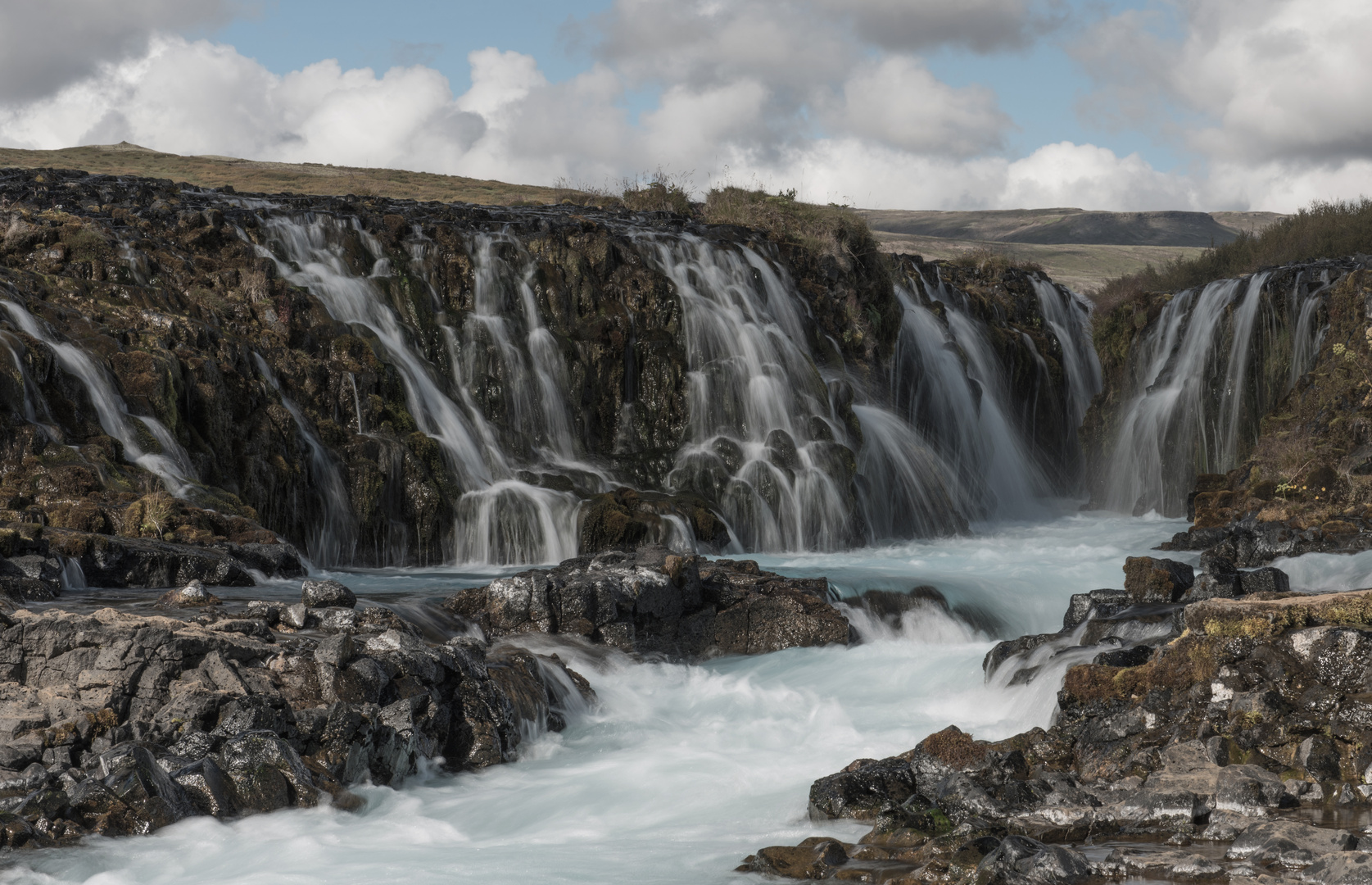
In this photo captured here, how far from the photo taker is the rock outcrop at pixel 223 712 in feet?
26.2

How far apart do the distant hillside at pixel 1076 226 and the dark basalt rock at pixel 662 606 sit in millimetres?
120340

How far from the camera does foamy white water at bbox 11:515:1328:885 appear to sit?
7707 millimetres

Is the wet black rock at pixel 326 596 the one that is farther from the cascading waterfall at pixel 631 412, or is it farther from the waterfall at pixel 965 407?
the waterfall at pixel 965 407

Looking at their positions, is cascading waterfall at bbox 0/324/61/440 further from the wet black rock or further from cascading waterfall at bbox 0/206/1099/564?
the wet black rock

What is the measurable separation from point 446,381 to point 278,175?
115 feet

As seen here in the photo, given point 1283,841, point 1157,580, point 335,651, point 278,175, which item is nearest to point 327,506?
point 335,651

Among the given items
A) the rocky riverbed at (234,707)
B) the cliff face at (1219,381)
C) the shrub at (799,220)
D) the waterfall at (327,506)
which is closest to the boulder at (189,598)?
the rocky riverbed at (234,707)

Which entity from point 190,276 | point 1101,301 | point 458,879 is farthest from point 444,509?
point 1101,301

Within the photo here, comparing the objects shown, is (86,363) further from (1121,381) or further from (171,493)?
(1121,381)

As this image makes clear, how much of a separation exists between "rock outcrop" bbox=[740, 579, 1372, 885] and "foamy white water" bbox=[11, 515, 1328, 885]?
69 centimetres

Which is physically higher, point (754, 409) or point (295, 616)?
point (754, 409)

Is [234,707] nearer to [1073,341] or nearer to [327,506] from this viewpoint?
[327,506]

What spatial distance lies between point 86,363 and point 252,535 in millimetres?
4600

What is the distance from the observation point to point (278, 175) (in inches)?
2146
